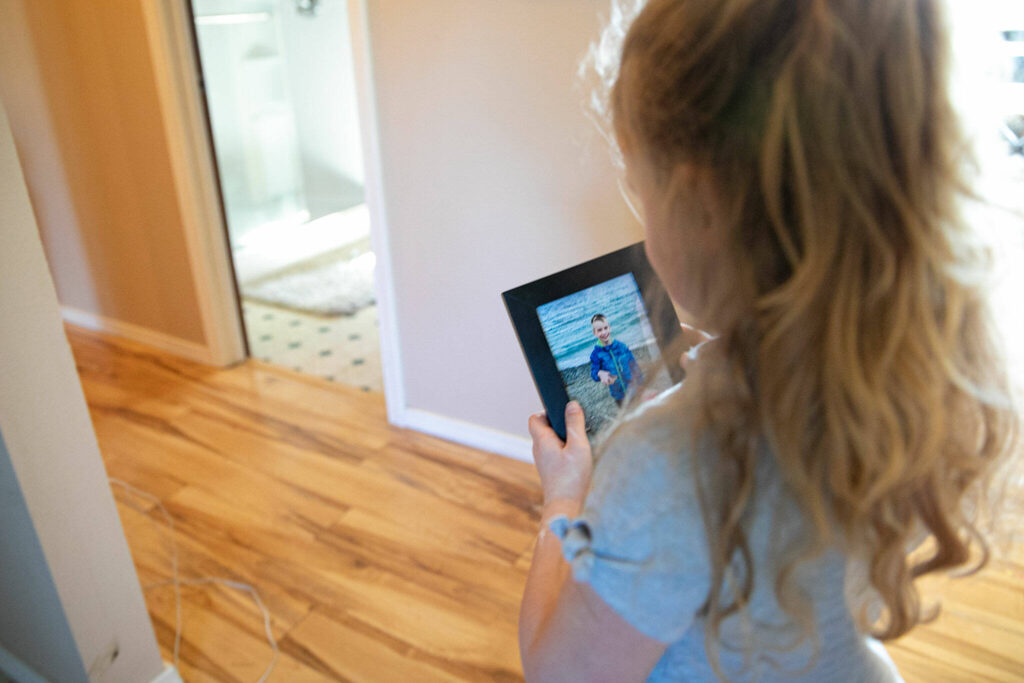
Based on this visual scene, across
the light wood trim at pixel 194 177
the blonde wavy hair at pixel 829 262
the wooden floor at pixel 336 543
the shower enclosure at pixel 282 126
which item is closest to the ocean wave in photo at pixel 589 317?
the blonde wavy hair at pixel 829 262

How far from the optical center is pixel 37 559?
1119 mm

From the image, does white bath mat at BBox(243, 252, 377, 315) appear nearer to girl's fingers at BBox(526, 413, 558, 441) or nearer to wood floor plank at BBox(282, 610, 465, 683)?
wood floor plank at BBox(282, 610, 465, 683)

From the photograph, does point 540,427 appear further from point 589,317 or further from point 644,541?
point 644,541

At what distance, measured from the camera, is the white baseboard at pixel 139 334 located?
2658 mm

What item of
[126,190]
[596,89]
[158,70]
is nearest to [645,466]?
[596,89]

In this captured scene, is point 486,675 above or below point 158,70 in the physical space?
below

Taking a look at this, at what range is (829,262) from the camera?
1.33 feet

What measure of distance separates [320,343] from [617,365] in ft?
7.16

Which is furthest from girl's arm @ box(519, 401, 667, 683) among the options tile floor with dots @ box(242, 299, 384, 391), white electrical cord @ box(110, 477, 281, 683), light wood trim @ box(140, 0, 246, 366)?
light wood trim @ box(140, 0, 246, 366)

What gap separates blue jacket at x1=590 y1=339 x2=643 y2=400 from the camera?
2.40ft

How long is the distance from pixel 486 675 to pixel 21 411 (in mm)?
886

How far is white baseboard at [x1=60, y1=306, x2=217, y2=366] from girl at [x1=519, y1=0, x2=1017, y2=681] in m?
2.39

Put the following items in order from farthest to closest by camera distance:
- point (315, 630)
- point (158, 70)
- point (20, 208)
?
point (158, 70) < point (315, 630) < point (20, 208)

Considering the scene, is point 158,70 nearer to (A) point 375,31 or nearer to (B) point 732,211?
(A) point 375,31
